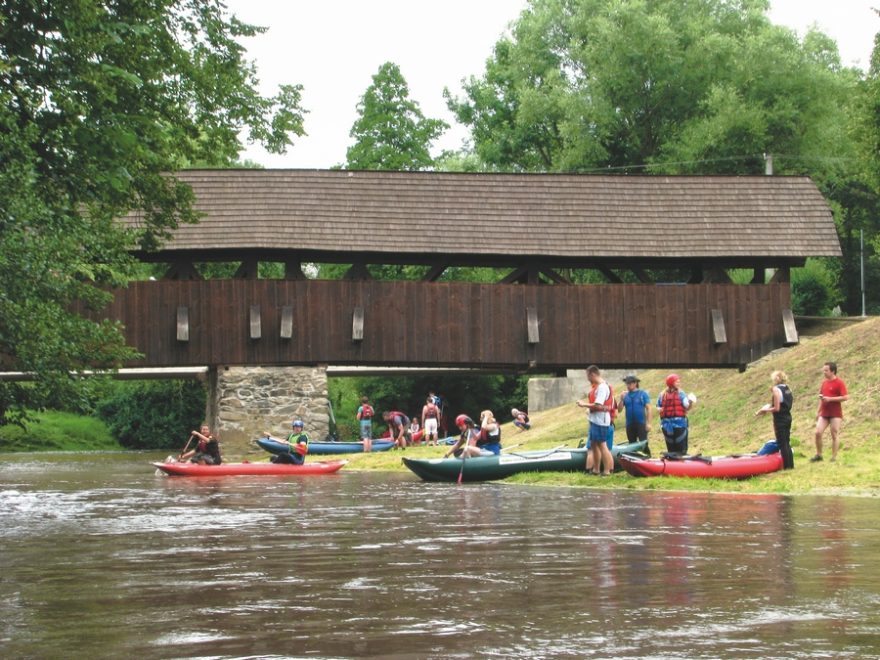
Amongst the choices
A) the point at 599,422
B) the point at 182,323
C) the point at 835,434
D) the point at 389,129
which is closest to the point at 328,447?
the point at 182,323

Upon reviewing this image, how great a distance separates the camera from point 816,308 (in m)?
39.5

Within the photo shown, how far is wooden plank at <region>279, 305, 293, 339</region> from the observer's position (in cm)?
2797

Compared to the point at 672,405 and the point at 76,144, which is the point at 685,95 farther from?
the point at 76,144

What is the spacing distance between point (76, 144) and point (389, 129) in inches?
1215

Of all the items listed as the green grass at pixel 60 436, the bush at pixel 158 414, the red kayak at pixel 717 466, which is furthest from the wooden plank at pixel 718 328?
the green grass at pixel 60 436

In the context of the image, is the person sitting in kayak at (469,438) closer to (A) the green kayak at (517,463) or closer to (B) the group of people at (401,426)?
(A) the green kayak at (517,463)

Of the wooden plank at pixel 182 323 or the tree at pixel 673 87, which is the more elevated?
the tree at pixel 673 87

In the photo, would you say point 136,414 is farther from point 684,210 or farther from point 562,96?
point 684,210

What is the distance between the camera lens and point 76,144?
642 inches

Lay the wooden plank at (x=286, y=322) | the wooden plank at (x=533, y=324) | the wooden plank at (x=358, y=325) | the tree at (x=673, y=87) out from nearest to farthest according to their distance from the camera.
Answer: the wooden plank at (x=286, y=322) < the wooden plank at (x=358, y=325) < the wooden plank at (x=533, y=324) < the tree at (x=673, y=87)

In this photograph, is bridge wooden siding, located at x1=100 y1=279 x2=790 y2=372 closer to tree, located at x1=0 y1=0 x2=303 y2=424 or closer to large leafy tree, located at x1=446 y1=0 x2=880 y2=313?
tree, located at x1=0 y1=0 x2=303 y2=424

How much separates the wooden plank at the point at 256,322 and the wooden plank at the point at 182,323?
4.41ft

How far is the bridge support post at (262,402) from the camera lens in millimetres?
28188

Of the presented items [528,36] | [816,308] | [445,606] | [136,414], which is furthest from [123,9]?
[136,414]
